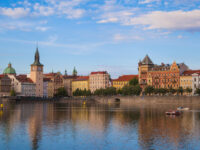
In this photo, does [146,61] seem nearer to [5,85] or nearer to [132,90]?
[132,90]

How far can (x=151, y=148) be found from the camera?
3825 cm

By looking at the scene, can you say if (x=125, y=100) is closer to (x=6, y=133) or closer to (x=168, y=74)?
(x=168, y=74)

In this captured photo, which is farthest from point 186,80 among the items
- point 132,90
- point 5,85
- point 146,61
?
point 5,85

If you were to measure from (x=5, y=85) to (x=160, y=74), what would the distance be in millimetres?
81499

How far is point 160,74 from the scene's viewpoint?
173 meters

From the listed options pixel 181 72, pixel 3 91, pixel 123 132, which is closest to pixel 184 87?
pixel 181 72

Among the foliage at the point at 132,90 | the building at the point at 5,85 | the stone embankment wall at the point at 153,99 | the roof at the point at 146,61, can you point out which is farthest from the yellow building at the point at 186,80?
the building at the point at 5,85

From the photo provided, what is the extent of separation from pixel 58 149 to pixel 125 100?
115m

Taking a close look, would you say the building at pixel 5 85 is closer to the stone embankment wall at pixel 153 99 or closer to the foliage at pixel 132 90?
the stone embankment wall at pixel 153 99

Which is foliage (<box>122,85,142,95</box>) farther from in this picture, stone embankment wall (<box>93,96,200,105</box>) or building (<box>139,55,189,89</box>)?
building (<box>139,55,189,89</box>)

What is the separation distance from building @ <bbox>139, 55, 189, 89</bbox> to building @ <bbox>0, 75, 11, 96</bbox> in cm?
7011

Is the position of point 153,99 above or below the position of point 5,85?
below

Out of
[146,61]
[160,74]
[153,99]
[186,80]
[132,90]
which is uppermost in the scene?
[146,61]

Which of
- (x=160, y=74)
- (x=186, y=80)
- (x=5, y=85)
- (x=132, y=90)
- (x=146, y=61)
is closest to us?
(x=132, y=90)
